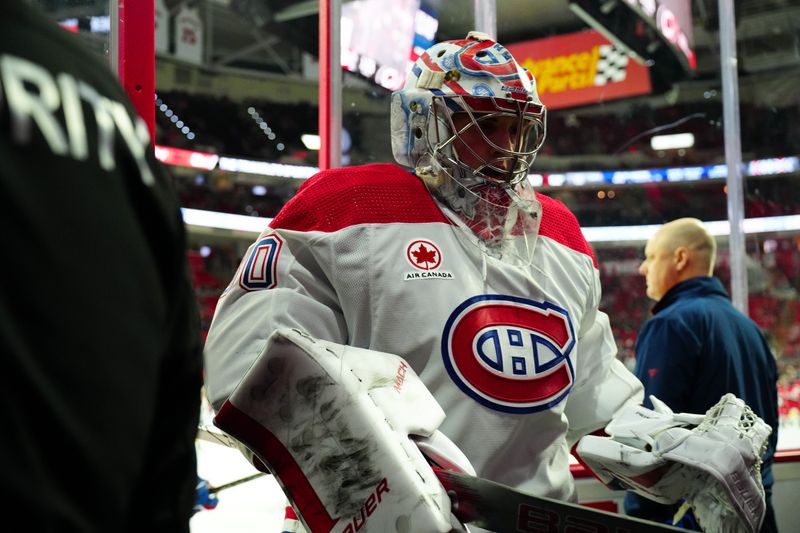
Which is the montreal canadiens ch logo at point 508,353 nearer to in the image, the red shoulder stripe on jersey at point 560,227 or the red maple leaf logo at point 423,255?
the red maple leaf logo at point 423,255

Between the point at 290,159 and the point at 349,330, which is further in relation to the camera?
the point at 290,159

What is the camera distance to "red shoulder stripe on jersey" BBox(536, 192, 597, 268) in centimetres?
174

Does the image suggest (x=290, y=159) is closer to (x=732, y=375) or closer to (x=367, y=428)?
(x=732, y=375)

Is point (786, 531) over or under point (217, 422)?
under

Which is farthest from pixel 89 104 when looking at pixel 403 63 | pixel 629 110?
pixel 629 110

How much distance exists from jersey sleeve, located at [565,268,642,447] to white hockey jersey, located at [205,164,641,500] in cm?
7

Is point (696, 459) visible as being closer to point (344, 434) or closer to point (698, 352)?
point (344, 434)

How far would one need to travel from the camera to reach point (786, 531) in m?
3.34

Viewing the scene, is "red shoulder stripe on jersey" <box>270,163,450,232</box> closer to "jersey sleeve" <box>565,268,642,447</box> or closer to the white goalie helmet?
the white goalie helmet

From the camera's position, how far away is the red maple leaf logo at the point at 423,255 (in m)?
1.51

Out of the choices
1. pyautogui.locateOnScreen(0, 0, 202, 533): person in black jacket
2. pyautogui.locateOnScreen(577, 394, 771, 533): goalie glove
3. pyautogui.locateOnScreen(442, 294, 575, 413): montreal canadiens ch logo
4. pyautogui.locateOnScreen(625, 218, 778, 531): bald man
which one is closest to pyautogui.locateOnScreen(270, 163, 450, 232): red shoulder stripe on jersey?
pyautogui.locateOnScreen(442, 294, 575, 413): montreal canadiens ch logo

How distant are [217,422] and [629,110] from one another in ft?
14.8

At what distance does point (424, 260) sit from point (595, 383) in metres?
0.44

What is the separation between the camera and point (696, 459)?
1.42 metres
